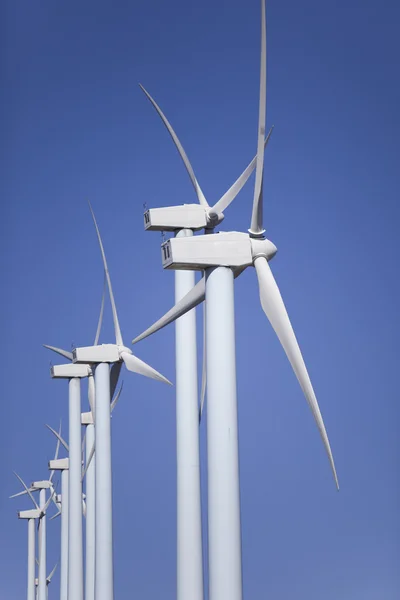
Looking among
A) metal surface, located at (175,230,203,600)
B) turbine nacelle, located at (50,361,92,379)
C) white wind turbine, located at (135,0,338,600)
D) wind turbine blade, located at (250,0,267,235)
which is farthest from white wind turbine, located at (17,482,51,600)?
wind turbine blade, located at (250,0,267,235)

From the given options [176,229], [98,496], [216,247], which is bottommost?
[98,496]

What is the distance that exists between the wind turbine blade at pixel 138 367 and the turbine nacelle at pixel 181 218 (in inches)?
Result: 291

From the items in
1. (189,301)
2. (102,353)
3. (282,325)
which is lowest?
(282,325)

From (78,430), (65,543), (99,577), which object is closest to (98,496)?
(99,577)

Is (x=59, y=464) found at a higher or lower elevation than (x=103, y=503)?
higher

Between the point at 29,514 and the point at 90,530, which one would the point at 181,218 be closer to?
the point at 90,530

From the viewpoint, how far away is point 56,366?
2120 inches

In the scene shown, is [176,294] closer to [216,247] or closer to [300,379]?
[216,247]

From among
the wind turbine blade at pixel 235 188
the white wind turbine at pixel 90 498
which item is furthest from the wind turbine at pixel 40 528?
the wind turbine blade at pixel 235 188

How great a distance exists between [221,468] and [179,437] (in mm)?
9917

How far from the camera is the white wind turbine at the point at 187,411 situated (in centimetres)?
3400

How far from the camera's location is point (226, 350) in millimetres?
26328

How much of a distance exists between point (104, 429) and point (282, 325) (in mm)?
20743

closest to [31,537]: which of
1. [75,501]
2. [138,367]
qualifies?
[75,501]
